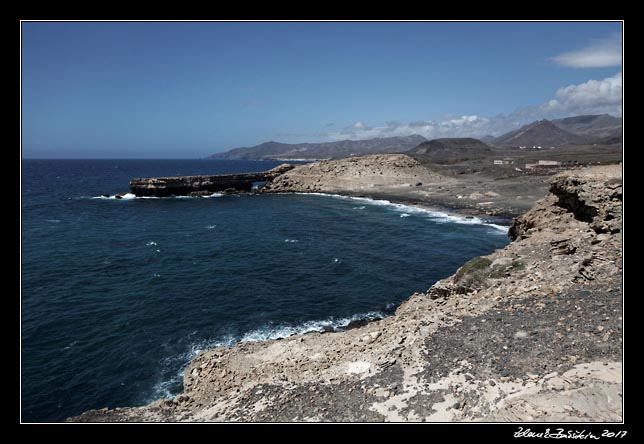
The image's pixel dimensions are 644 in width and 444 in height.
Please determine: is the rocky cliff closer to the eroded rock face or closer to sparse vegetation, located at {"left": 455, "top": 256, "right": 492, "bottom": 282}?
the eroded rock face

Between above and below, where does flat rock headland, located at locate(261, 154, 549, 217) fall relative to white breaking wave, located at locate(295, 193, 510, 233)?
above

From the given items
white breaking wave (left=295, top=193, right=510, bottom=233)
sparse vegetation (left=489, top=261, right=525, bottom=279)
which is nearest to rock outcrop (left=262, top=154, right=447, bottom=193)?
white breaking wave (left=295, top=193, right=510, bottom=233)

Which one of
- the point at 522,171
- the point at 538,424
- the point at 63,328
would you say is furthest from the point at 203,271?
the point at 522,171

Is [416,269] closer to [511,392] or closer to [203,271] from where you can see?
[203,271]

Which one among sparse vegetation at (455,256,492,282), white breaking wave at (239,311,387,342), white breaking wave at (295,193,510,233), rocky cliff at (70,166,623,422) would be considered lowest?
white breaking wave at (239,311,387,342)

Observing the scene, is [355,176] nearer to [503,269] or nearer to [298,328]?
[503,269]

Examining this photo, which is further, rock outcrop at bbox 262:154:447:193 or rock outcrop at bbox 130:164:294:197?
rock outcrop at bbox 262:154:447:193

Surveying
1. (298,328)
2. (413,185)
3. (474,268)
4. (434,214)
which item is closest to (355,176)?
(413,185)
